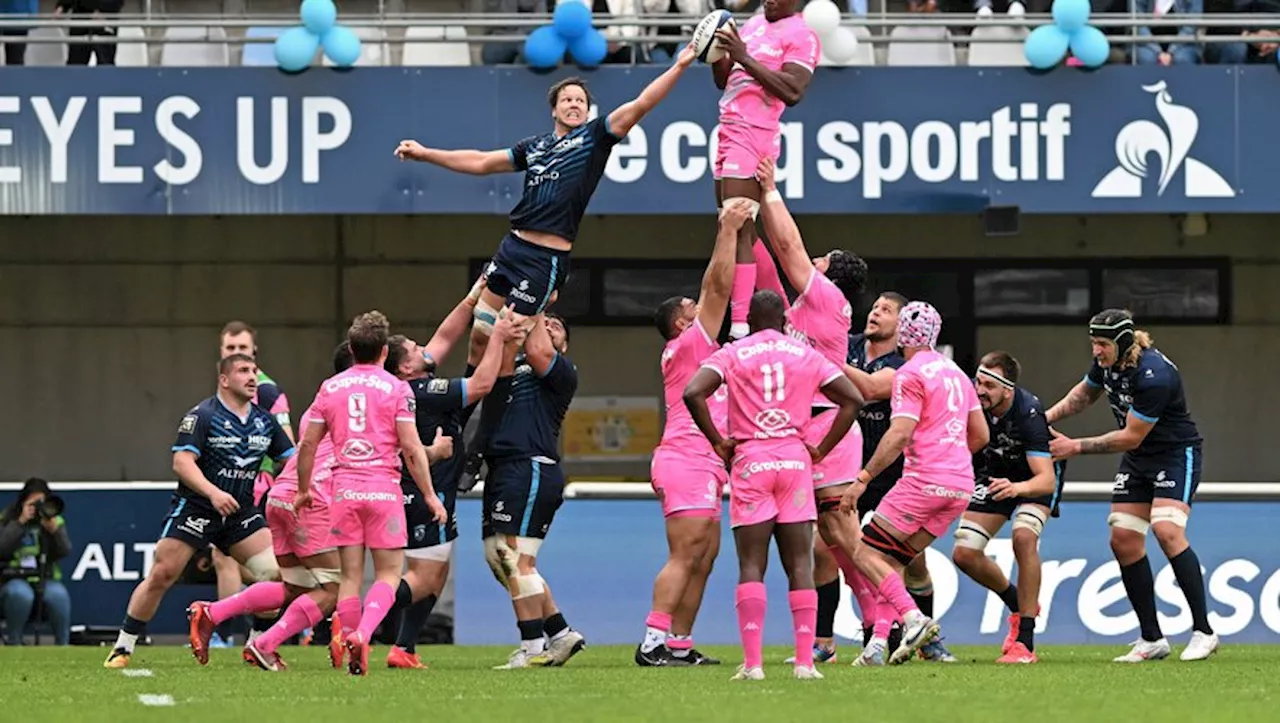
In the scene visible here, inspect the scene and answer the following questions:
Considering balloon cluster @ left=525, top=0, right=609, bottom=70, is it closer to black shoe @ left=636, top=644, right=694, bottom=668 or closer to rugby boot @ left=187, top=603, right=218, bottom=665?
black shoe @ left=636, top=644, right=694, bottom=668

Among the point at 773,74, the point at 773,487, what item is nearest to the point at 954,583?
the point at 773,74

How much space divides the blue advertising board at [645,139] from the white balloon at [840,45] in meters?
0.23

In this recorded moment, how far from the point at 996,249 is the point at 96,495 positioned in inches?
388

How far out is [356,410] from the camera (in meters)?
12.9

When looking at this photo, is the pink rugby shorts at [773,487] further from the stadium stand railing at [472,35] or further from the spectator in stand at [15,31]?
the spectator in stand at [15,31]

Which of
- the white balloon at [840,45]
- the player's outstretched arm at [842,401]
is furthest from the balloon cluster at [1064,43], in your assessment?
the player's outstretched arm at [842,401]

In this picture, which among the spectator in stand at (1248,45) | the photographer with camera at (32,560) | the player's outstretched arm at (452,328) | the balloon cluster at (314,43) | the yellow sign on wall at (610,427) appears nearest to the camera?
the player's outstretched arm at (452,328)

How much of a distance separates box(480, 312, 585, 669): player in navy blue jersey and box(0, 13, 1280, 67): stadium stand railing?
660cm

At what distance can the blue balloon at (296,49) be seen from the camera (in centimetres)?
2002

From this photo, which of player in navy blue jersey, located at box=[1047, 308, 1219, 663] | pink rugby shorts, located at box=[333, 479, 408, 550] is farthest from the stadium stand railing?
pink rugby shorts, located at box=[333, 479, 408, 550]

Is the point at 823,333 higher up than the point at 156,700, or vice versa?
the point at 823,333

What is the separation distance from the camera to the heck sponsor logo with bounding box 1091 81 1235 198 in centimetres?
2044

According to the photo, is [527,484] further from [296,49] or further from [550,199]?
[296,49]

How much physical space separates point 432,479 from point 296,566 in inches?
41.1
